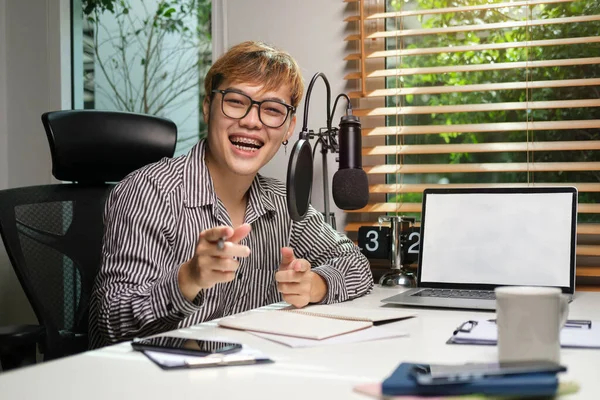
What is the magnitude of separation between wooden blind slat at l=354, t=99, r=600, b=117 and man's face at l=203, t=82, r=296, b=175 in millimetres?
524

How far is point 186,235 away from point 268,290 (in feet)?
0.94

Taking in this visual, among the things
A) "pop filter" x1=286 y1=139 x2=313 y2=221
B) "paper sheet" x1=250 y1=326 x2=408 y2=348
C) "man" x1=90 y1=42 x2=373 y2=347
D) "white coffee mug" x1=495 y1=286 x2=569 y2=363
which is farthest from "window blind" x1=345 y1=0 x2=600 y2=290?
"white coffee mug" x1=495 y1=286 x2=569 y2=363

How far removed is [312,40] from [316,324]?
3.96ft

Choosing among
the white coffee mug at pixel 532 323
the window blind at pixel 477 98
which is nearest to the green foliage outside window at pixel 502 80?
the window blind at pixel 477 98

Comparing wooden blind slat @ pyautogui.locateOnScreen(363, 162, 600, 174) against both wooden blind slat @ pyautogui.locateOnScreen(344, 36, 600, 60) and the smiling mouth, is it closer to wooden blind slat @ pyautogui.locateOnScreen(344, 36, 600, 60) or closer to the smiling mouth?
wooden blind slat @ pyautogui.locateOnScreen(344, 36, 600, 60)

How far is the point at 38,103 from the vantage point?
2.74 meters

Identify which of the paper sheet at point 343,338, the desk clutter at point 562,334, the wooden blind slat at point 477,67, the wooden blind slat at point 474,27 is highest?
the wooden blind slat at point 474,27

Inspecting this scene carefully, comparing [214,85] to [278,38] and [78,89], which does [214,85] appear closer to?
[278,38]

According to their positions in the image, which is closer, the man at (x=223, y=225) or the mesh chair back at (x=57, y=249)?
the man at (x=223, y=225)

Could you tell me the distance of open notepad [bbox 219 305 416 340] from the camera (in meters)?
1.17

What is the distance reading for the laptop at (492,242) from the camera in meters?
1.63

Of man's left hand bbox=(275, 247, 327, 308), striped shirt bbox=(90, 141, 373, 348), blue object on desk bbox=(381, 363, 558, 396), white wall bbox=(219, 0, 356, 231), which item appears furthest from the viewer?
white wall bbox=(219, 0, 356, 231)

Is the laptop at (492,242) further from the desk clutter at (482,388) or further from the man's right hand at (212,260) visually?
the desk clutter at (482,388)

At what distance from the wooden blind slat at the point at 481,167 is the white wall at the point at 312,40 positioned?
17 cm
